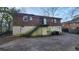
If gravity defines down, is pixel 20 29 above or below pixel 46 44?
above

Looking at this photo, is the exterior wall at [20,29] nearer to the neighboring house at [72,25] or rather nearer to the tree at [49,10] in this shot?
the tree at [49,10]

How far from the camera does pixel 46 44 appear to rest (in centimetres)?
272

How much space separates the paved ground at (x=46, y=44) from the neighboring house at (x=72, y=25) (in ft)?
0.33

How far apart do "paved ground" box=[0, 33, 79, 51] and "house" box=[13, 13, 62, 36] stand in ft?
0.36

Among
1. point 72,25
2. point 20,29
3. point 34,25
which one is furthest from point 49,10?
point 20,29

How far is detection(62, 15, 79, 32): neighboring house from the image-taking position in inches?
108

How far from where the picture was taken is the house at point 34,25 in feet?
8.98

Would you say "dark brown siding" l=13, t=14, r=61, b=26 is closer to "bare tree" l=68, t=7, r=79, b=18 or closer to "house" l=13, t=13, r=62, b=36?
"house" l=13, t=13, r=62, b=36

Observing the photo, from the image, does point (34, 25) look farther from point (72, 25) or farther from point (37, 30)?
point (72, 25)

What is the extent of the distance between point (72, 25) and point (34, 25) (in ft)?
1.95

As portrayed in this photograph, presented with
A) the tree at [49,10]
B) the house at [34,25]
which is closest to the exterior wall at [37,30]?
the house at [34,25]
